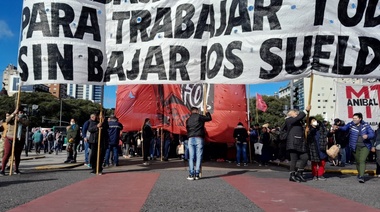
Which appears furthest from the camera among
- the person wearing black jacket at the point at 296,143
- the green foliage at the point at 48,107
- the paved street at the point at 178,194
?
the green foliage at the point at 48,107

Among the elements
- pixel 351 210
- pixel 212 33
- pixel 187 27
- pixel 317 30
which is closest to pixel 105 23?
pixel 187 27

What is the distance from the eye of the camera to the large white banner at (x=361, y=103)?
16969 millimetres

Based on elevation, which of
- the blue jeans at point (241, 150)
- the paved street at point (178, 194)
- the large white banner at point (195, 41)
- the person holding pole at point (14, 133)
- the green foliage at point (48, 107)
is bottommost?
the paved street at point (178, 194)

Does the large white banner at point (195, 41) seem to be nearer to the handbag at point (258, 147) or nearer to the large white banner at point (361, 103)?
the handbag at point (258, 147)

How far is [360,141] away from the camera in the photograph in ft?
31.3

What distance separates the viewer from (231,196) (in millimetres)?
6754

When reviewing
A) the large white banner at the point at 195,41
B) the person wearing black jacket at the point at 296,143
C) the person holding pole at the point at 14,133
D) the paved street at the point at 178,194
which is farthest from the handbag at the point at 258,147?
the person holding pole at the point at 14,133

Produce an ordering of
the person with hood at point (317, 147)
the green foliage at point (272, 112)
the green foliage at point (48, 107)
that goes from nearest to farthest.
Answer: the person with hood at point (317, 147)
the green foliage at point (272, 112)
the green foliage at point (48, 107)

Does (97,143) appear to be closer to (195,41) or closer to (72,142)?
(195,41)

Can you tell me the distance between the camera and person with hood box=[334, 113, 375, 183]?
936cm

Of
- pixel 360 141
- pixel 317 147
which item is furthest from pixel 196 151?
pixel 360 141

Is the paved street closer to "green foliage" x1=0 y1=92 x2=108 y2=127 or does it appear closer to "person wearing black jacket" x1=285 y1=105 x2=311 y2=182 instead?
"person wearing black jacket" x1=285 y1=105 x2=311 y2=182

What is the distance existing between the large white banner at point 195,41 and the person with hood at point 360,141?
1.26 meters

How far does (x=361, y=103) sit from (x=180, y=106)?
792 cm
